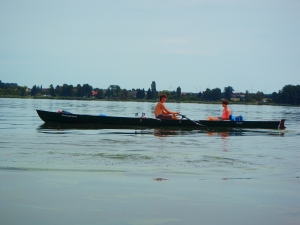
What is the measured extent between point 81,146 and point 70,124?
34.1 ft

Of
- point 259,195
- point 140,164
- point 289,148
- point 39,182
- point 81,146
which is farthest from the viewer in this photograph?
point 289,148

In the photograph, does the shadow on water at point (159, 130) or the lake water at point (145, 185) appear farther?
the shadow on water at point (159, 130)

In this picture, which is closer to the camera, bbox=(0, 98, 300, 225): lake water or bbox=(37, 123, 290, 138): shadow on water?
bbox=(0, 98, 300, 225): lake water

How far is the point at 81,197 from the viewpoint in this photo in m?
8.35

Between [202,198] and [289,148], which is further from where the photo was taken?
[289,148]

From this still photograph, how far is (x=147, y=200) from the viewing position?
830 centimetres

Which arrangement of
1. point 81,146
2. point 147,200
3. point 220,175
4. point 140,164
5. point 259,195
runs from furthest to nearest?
point 81,146, point 140,164, point 220,175, point 259,195, point 147,200

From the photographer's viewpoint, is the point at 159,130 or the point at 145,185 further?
the point at 159,130

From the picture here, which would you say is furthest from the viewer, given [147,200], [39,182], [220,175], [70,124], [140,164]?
[70,124]

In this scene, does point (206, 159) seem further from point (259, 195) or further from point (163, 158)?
point (259, 195)

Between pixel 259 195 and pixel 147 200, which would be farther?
pixel 259 195

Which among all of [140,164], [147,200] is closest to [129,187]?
[147,200]

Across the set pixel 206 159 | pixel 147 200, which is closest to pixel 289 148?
pixel 206 159

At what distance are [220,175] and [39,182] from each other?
3.78 metres
